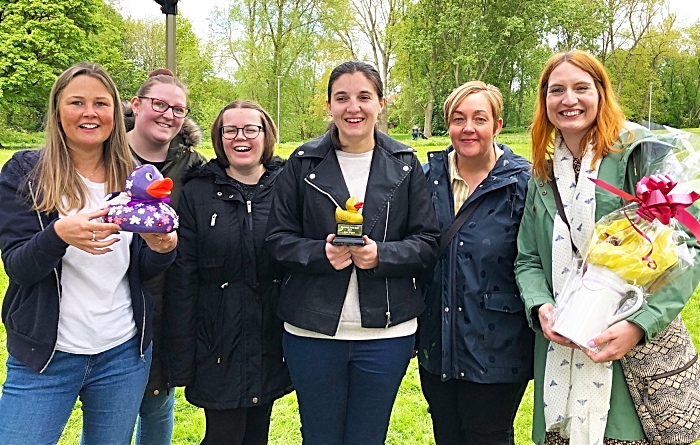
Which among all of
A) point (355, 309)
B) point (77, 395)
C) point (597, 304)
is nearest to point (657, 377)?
point (597, 304)

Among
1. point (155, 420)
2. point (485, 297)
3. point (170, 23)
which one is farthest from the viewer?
point (170, 23)

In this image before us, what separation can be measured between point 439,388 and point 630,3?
37419mm

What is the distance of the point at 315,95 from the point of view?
3584cm

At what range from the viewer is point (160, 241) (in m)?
2.27

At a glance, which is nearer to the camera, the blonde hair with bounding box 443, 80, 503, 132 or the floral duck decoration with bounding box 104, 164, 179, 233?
the floral duck decoration with bounding box 104, 164, 179, 233

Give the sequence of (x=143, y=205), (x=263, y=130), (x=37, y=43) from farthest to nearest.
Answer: (x=37, y=43) < (x=263, y=130) < (x=143, y=205)

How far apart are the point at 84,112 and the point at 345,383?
1.64 m

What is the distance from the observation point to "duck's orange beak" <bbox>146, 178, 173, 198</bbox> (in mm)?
2146

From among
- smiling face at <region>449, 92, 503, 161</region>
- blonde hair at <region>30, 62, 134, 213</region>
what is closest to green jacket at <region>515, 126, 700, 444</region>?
smiling face at <region>449, 92, 503, 161</region>

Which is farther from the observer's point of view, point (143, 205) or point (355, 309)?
→ point (355, 309)

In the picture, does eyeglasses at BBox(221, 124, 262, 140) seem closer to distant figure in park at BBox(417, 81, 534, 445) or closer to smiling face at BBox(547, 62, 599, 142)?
distant figure in park at BBox(417, 81, 534, 445)

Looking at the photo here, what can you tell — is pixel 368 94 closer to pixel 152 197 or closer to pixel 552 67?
pixel 552 67

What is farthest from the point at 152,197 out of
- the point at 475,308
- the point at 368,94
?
the point at 475,308

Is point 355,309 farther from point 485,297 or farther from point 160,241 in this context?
point 160,241
